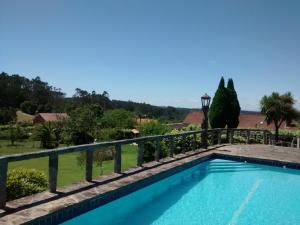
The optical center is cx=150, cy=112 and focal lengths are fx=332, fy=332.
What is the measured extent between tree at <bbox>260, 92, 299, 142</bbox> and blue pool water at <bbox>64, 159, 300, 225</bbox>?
15.3 m

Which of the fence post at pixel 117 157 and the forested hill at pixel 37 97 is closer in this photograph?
the fence post at pixel 117 157

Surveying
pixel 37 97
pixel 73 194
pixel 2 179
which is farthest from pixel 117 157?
pixel 37 97

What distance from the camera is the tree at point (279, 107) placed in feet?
85.3

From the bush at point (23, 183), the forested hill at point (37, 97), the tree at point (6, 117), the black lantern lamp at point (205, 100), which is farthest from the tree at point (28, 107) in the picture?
the bush at point (23, 183)

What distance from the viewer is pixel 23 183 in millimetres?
6500

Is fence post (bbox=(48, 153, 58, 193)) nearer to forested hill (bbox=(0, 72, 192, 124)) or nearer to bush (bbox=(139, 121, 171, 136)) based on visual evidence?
bush (bbox=(139, 121, 171, 136))

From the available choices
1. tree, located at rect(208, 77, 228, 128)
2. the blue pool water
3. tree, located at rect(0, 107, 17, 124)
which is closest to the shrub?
tree, located at rect(208, 77, 228, 128)

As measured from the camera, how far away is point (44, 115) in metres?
67.4

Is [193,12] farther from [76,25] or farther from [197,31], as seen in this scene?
[76,25]

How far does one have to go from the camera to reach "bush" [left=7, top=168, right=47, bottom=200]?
6281 millimetres

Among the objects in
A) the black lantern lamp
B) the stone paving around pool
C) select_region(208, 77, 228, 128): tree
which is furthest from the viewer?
select_region(208, 77, 228, 128): tree

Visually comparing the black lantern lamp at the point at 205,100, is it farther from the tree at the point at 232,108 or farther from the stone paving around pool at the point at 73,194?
the tree at the point at 232,108

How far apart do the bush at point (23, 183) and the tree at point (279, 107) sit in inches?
873

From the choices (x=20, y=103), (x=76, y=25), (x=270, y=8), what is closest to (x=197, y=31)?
(x=270, y=8)
